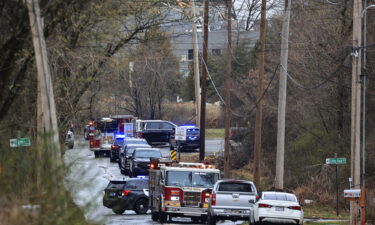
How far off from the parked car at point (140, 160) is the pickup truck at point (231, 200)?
16924 millimetres

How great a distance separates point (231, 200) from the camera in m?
26.2

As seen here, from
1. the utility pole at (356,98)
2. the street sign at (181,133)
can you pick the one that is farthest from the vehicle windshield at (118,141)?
the utility pole at (356,98)

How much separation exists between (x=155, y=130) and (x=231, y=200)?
1327 inches

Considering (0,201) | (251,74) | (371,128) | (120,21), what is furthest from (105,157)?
(0,201)

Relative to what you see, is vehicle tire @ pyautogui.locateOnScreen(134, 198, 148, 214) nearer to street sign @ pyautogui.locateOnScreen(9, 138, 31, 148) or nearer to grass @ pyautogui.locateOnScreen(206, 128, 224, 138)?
street sign @ pyautogui.locateOnScreen(9, 138, 31, 148)

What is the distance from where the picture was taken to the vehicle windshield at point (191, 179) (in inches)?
1089

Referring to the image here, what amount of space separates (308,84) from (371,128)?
16.2 feet

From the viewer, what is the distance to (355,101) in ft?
85.9

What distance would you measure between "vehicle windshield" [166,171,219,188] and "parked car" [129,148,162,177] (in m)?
15.4

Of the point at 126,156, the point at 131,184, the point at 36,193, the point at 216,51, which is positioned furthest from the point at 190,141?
the point at 36,193

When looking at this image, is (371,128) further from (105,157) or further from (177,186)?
(105,157)

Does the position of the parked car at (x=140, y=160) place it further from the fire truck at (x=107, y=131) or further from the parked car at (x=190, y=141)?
the parked car at (x=190, y=141)

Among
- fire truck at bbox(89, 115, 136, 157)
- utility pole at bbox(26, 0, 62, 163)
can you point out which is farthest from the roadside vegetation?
fire truck at bbox(89, 115, 136, 157)

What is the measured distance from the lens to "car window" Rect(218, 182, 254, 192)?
26391mm
